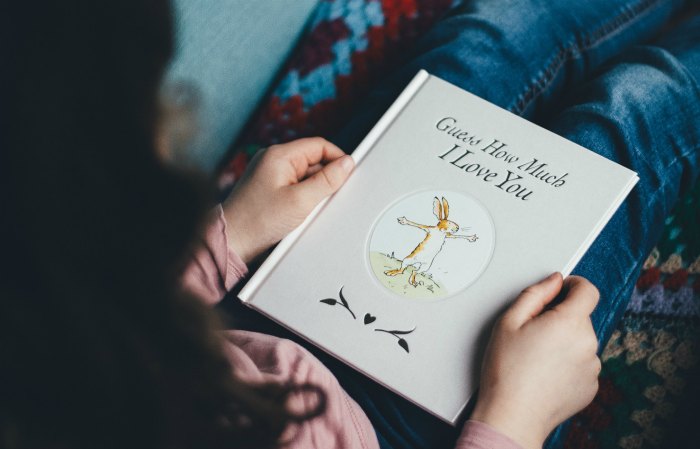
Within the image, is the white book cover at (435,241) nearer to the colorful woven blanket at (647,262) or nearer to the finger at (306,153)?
the finger at (306,153)

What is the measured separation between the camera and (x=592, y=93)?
0.69 meters

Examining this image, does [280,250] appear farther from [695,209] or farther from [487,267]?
[695,209]

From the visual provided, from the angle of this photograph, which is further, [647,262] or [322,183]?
[647,262]

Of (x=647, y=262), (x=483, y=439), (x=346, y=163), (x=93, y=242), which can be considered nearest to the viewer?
(x=93, y=242)

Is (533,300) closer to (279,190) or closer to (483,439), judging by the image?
(483,439)

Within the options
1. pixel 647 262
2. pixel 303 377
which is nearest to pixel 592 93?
pixel 647 262

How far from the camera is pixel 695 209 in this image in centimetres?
76

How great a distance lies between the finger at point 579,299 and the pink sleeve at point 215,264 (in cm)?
31

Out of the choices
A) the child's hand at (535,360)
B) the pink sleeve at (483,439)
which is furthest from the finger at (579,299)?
the pink sleeve at (483,439)

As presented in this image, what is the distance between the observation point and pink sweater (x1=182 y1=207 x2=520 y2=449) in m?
0.49

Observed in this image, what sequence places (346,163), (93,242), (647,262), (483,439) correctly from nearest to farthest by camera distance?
(93,242) < (483,439) < (346,163) < (647,262)

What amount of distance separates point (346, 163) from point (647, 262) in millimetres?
439

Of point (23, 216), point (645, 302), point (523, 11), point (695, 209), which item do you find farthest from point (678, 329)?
point (23, 216)

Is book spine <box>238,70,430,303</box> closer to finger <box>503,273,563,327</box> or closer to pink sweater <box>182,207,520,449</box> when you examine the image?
pink sweater <box>182,207,520,449</box>
